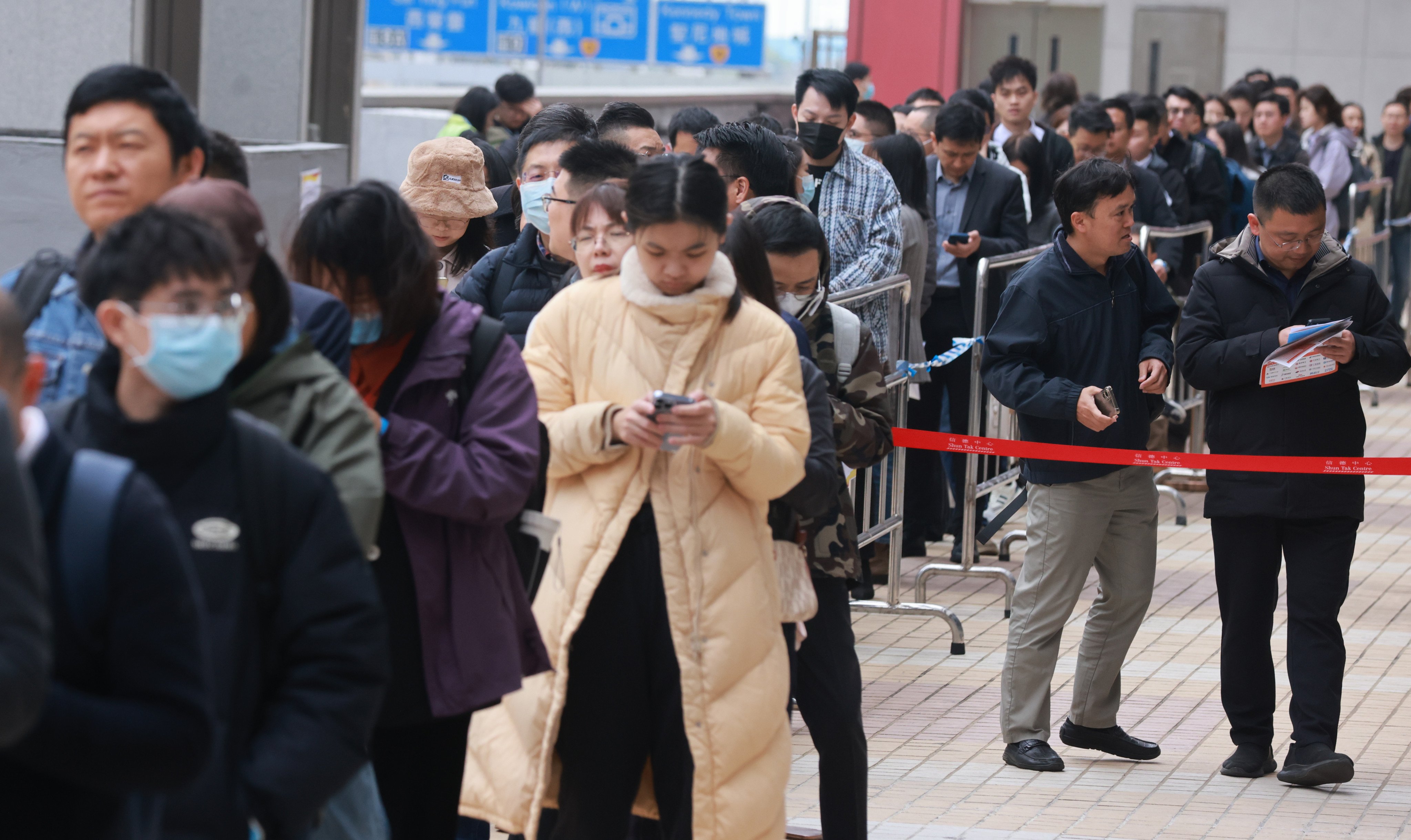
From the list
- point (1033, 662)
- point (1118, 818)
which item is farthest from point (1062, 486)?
point (1118, 818)

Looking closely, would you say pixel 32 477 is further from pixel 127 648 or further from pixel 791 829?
pixel 791 829

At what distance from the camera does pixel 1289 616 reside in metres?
5.70

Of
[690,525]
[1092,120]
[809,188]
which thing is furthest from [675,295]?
[1092,120]

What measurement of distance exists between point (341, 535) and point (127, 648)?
447 millimetres

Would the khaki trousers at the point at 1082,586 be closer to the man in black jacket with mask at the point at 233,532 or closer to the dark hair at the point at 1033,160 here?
the man in black jacket with mask at the point at 233,532

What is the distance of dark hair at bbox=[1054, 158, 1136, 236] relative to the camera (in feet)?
18.0

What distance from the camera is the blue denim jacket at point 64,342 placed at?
279 centimetres

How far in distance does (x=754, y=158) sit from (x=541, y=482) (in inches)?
83.2

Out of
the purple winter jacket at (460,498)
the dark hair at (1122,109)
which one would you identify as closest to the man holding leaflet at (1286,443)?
the purple winter jacket at (460,498)

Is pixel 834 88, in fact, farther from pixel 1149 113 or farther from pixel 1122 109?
pixel 1149 113

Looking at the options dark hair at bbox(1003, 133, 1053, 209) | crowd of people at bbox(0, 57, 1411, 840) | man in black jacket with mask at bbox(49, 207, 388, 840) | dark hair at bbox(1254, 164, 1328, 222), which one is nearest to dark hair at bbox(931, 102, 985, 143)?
dark hair at bbox(1003, 133, 1053, 209)

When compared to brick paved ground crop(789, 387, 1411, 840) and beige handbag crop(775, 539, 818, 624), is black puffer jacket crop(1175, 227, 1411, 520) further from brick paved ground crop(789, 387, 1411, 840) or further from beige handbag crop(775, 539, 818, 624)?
beige handbag crop(775, 539, 818, 624)

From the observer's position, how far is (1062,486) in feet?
18.7

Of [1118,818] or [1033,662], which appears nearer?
[1118,818]
